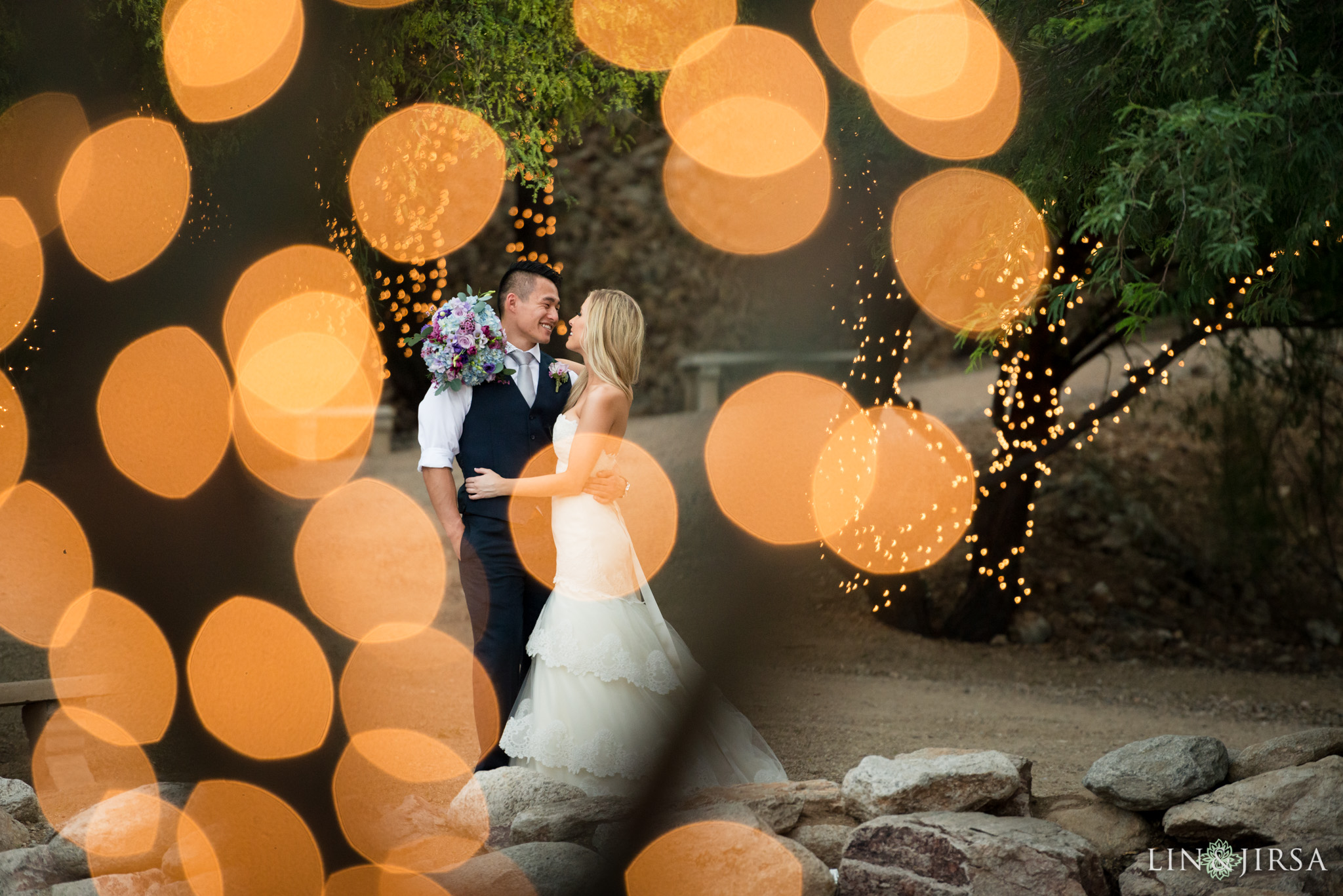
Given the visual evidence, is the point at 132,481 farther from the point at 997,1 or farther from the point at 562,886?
the point at 997,1

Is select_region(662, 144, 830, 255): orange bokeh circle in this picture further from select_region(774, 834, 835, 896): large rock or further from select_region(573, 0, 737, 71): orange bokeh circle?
select_region(774, 834, 835, 896): large rock

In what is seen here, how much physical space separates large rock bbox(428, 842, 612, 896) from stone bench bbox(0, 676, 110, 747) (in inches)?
88.9

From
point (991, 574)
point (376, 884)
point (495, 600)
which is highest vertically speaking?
point (495, 600)

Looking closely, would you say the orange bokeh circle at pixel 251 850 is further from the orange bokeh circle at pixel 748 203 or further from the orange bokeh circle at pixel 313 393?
the orange bokeh circle at pixel 313 393

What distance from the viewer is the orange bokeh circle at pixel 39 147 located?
4.35m

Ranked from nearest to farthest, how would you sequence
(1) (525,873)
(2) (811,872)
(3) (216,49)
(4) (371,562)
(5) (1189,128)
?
(5) (1189,128) < (1) (525,873) < (2) (811,872) < (3) (216,49) < (4) (371,562)

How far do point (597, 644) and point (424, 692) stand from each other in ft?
9.62

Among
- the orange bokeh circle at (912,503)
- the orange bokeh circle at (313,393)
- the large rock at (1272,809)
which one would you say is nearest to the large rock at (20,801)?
the large rock at (1272,809)

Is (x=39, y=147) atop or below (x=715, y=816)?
atop

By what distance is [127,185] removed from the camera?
174 inches

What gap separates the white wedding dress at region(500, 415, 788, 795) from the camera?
415cm

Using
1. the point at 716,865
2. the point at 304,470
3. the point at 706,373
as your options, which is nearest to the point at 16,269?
the point at 716,865

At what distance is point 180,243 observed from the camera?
3885 millimetres

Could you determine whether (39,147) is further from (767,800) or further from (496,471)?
(767,800)
